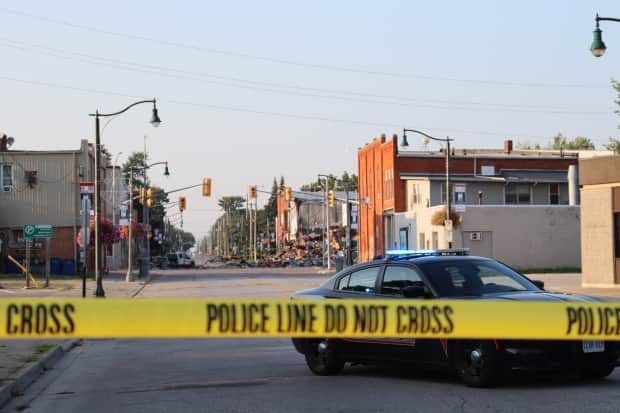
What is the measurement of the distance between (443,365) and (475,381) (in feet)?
1.56

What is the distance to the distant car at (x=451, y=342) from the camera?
1061 cm

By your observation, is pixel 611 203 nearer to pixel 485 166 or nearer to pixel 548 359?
pixel 548 359

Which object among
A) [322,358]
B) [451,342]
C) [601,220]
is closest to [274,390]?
[322,358]

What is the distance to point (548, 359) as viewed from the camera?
10.5 metres

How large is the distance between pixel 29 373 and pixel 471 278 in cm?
640

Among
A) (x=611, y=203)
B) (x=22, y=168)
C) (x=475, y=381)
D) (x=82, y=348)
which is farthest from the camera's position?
(x=22, y=168)

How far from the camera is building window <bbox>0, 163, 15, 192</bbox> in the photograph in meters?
62.6

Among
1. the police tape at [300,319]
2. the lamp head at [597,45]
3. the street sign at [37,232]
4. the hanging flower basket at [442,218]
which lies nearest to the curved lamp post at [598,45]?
the lamp head at [597,45]

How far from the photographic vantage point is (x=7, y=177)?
62.6 metres

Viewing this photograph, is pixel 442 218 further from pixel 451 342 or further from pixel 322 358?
pixel 451 342

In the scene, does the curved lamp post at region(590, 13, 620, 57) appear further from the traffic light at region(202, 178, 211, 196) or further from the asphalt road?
the traffic light at region(202, 178, 211, 196)

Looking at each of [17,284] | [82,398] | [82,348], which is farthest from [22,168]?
[82,398]

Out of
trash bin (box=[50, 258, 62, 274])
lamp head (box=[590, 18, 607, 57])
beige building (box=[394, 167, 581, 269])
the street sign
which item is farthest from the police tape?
trash bin (box=[50, 258, 62, 274])

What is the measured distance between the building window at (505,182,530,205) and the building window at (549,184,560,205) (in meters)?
1.55
